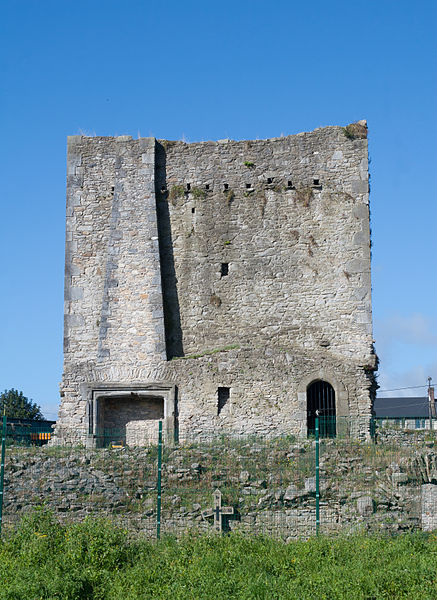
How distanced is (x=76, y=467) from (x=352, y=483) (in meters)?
5.24

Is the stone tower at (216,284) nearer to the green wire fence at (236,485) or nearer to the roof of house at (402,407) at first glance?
the green wire fence at (236,485)

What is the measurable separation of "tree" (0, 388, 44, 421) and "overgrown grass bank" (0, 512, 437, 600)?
27.1 meters

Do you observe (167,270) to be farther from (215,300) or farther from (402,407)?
(402,407)

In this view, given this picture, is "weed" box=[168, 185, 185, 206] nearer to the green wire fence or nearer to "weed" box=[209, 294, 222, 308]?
"weed" box=[209, 294, 222, 308]

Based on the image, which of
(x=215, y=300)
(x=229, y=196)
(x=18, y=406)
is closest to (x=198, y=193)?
(x=229, y=196)

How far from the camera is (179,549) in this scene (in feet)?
37.8

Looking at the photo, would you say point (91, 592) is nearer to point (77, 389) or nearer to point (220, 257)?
point (77, 389)

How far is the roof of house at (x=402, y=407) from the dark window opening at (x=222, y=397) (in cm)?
3334

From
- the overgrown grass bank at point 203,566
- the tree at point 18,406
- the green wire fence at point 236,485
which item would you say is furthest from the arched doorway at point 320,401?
the tree at point 18,406

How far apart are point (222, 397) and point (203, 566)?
30.3ft

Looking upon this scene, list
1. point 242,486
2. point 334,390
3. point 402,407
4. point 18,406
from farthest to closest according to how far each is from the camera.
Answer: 1. point 402,407
2. point 18,406
3. point 334,390
4. point 242,486

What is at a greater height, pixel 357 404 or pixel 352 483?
pixel 357 404

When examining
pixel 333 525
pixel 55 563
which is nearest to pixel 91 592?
pixel 55 563

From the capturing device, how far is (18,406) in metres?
39.7
